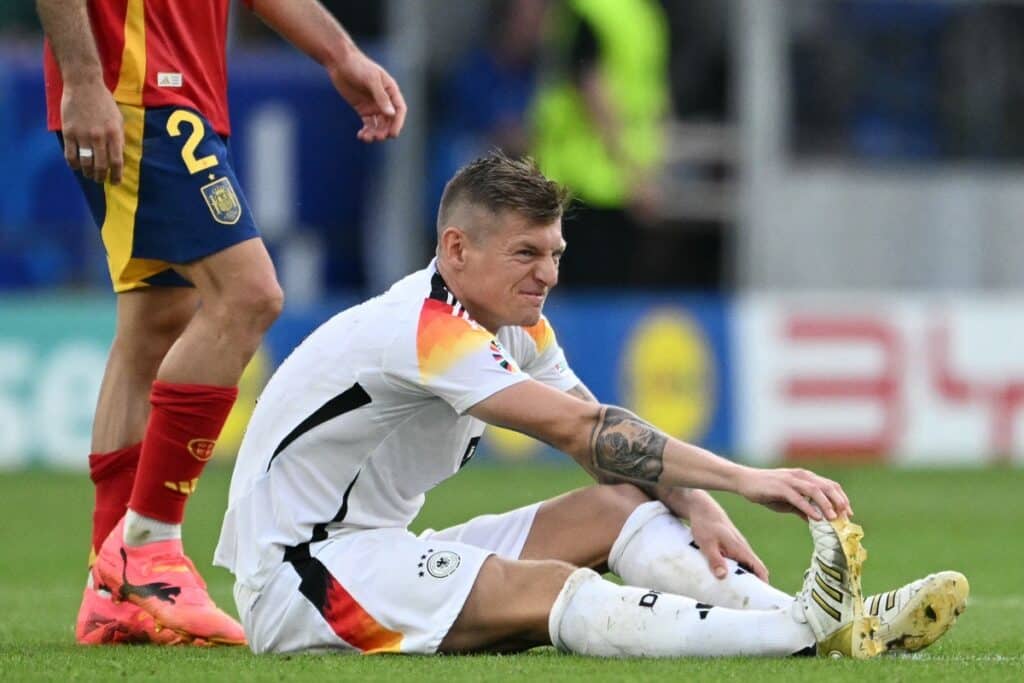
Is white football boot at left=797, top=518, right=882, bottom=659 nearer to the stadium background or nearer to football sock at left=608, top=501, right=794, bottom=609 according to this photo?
football sock at left=608, top=501, right=794, bottom=609

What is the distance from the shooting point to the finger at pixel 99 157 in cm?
528

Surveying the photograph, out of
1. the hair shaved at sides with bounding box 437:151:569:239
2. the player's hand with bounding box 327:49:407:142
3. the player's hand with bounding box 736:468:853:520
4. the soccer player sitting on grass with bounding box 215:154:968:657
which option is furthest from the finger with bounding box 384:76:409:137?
the player's hand with bounding box 736:468:853:520

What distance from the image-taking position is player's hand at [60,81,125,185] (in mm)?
5270

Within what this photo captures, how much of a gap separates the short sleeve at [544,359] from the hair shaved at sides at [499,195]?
485 millimetres

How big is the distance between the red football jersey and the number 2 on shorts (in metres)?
0.04

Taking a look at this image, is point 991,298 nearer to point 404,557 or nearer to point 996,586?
point 996,586

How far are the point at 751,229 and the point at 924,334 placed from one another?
2.10 meters

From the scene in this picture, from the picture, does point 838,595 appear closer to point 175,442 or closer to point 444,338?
point 444,338

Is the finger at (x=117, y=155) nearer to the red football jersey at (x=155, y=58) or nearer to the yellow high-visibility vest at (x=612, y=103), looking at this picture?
the red football jersey at (x=155, y=58)

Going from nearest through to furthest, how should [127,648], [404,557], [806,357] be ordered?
[404,557]
[127,648]
[806,357]

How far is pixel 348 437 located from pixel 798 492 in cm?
112

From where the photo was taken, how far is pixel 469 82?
1345cm

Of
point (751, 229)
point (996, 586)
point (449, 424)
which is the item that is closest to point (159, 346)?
point (449, 424)

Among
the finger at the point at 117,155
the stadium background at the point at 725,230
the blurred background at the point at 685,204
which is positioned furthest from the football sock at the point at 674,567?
the blurred background at the point at 685,204
